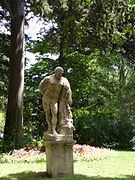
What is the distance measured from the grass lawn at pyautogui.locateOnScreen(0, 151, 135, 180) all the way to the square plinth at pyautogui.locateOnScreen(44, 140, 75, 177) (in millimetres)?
227

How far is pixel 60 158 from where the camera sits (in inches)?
260

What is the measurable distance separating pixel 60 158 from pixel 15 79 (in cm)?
570

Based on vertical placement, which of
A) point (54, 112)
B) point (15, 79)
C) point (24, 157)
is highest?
point (15, 79)

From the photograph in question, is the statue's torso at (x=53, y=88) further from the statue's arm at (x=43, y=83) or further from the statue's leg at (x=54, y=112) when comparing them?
the statue's leg at (x=54, y=112)

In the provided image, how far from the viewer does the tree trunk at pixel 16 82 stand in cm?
1105

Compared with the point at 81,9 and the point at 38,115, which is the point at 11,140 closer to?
the point at 38,115

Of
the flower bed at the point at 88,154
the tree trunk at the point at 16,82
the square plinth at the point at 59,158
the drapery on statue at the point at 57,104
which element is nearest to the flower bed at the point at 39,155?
the flower bed at the point at 88,154

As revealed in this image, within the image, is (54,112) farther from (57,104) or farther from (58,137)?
(58,137)

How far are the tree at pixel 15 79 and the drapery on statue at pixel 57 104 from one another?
4.38 meters

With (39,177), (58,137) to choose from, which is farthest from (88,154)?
(39,177)

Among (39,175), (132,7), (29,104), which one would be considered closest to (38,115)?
(29,104)

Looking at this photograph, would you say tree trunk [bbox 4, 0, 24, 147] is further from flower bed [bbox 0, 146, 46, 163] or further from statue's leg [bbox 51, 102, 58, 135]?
statue's leg [bbox 51, 102, 58, 135]

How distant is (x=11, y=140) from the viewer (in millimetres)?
10977

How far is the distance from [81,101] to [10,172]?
1171 centimetres
